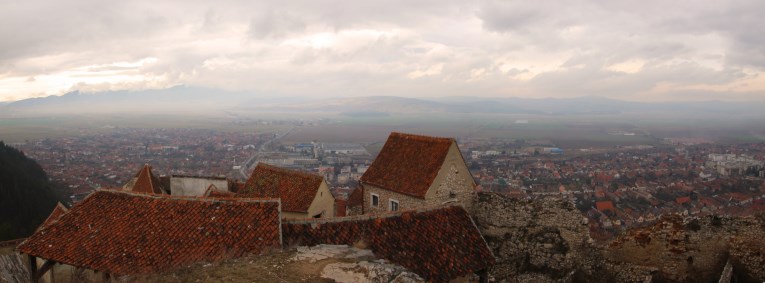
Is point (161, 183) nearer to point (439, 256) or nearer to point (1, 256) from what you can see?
point (1, 256)

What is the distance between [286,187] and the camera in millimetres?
19953

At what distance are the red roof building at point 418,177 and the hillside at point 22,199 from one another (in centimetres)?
2824

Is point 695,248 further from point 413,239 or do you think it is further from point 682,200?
point 682,200

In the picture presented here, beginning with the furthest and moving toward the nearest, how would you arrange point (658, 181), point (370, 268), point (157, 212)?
1. point (658, 181)
2. point (157, 212)
3. point (370, 268)

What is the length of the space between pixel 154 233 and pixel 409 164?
30.9 feet

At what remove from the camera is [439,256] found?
12484 mm

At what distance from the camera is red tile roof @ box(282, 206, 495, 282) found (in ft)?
39.2

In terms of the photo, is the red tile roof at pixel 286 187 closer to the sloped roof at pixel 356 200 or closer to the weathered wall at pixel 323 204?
the weathered wall at pixel 323 204

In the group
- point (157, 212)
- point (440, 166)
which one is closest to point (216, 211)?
point (157, 212)

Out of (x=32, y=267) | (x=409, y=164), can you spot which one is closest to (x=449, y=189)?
(x=409, y=164)

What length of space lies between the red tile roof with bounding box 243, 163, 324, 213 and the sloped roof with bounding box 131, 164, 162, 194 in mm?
4503

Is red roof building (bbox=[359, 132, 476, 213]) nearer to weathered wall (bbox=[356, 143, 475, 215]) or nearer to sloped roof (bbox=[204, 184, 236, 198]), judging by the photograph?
weathered wall (bbox=[356, 143, 475, 215])

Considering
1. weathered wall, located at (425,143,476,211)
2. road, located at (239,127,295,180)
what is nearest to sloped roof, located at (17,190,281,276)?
weathered wall, located at (425,143,476,211)

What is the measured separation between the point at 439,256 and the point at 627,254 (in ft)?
24.1
